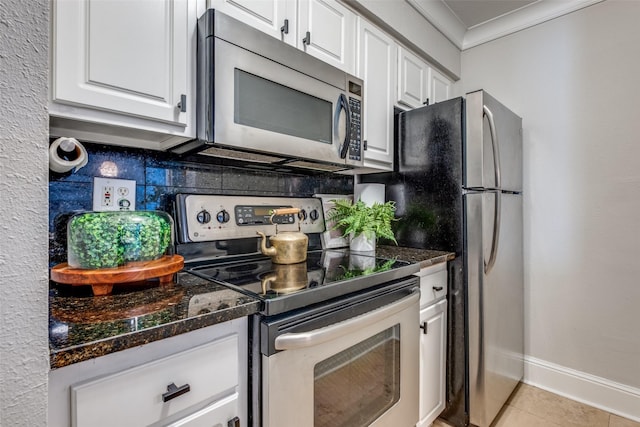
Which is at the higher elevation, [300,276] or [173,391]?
[300,276]

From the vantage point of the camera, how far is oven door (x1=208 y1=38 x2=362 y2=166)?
3.47 feet

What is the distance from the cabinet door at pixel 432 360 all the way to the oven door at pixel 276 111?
33.1 inches

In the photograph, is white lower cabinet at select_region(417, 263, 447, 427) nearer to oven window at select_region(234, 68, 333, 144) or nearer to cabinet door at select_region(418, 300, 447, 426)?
cabinet door at select_region(418, 300, 447, 426)

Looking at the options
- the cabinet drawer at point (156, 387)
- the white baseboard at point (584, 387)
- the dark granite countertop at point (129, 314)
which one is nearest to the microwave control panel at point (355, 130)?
the dark granite countertop at point (129, 314)

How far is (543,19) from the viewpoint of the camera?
82.0 inches

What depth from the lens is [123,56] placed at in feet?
3.06

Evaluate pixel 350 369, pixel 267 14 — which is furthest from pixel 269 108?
pixel 350 369

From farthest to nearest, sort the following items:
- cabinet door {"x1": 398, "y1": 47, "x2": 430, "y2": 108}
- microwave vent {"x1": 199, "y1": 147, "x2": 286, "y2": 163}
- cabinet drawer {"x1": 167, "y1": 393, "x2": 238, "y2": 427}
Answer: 1. cabinet door {"x1": 398, "y1": 47, "x2": 430, "y2": 108}
2. microwave vent {"x1": 199, "y1": 147, "x2": 286, "y2": 163}
3. cabinet drawer {"x1": 167, "y1": 393, "x2": 238, "y2": 427}

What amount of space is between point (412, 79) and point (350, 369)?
177 cm

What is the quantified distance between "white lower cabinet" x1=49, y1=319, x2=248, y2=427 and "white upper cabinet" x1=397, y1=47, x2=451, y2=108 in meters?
1.71

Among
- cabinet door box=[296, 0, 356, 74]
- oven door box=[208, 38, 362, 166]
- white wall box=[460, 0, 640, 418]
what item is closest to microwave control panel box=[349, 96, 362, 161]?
oven door box=[208, 38, 362, 166]

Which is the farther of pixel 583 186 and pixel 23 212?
pixel 583 186

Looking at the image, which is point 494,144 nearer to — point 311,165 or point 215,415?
point 311,165

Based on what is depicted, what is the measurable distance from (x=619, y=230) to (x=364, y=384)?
5.87 feet
